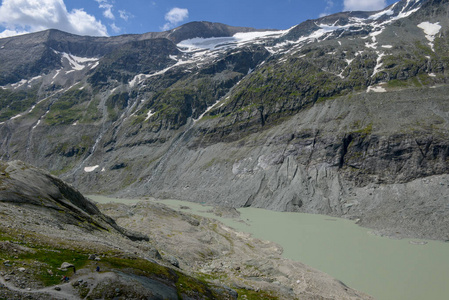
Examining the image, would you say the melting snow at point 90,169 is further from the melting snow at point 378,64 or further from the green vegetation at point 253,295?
the melting snow at point 378,64

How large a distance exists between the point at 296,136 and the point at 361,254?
195 ft

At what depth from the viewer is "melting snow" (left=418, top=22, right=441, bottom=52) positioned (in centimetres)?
13912

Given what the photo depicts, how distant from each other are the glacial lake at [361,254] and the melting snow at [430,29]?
125 metres

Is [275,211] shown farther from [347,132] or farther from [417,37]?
[417,37]

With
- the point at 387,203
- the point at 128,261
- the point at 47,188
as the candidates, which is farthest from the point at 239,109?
the point at 128,261

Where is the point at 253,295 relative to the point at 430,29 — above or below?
below

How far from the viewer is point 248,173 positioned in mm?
95562

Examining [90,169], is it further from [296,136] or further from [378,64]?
[378,64]

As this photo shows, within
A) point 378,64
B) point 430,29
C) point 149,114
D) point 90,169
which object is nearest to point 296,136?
point 378,64

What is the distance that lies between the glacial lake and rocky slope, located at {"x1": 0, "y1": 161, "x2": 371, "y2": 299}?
173 inches

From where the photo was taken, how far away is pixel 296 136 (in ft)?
328

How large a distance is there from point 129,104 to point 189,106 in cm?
5584


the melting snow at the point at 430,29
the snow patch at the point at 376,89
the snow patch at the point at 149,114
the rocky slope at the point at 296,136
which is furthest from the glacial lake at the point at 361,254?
the melting snow at the point at 430,29

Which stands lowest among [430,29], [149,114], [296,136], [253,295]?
[253,295]
